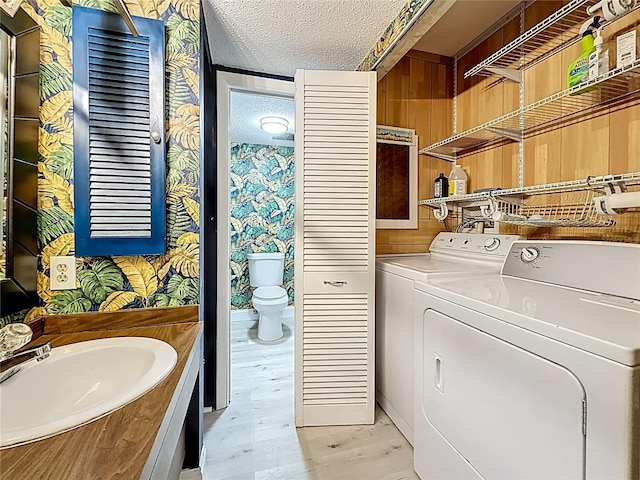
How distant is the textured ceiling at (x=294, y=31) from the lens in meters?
1.45

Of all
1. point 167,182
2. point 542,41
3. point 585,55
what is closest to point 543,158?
point 585,55

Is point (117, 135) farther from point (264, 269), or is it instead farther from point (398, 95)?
point (264, 269)

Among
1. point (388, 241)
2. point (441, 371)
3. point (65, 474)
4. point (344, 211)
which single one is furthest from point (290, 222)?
point (65, 474)

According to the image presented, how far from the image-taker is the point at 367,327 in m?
1.80

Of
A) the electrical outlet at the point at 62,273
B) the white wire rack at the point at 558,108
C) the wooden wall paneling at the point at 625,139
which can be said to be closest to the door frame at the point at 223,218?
the electrical outlet at the point at 62,273

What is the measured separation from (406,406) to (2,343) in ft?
5.47

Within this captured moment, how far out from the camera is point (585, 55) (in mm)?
1275

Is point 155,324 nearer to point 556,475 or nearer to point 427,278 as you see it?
point 427,278

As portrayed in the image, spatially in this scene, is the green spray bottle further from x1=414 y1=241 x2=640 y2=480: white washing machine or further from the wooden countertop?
the wooden countertop

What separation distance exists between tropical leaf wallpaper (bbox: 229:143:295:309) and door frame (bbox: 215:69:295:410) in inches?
70.1

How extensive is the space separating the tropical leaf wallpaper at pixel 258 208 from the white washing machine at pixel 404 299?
206 cm

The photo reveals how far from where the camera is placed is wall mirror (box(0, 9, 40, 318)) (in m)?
0.98

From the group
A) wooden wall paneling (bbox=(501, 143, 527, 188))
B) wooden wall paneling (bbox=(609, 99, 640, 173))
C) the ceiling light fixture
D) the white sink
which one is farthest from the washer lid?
wooden wall paneling (bbox=(609, 99, 640, 173))

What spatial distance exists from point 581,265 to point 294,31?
67.4 inches
